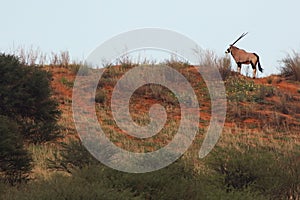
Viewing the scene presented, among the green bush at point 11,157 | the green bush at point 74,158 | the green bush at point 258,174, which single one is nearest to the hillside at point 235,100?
the green bush at point 11,157

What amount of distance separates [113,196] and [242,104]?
18.1 m

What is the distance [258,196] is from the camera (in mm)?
11203

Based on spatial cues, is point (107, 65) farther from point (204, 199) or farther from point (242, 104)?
point (204, 199)

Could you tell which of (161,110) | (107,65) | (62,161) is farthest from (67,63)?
(62,161)

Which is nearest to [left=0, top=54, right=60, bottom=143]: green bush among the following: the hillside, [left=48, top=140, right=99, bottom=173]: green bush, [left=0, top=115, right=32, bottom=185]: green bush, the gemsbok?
the hillside

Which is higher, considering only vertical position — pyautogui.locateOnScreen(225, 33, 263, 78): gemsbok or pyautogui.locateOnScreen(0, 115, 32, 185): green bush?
pyautogui.locateOnScreen(225, 33, 263, 78): gemsbok

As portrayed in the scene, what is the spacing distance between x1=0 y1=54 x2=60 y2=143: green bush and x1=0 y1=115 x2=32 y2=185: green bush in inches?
158

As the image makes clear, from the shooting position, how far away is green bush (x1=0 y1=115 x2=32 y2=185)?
44.5 ft

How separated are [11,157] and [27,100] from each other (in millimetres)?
4623

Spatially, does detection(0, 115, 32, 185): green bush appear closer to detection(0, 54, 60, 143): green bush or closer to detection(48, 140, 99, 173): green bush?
detection(48, 140, 99, 173): green bush

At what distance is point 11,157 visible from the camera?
13852 millimetres

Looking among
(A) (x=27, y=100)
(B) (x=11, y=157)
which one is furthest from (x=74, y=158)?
→ (A) (x=27, y=100)

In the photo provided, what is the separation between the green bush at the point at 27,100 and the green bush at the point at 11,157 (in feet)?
13.2

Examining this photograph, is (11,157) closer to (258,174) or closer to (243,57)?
(258,174)
